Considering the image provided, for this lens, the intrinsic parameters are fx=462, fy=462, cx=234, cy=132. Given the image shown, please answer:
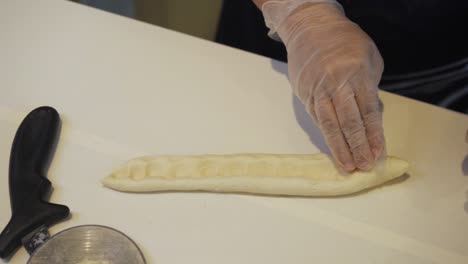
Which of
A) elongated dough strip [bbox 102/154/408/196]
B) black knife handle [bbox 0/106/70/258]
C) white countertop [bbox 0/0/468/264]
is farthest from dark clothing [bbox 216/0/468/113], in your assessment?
black knife handle [bbox 0/106/70/258]

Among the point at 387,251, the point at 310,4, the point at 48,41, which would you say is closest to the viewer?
the point at 387,251

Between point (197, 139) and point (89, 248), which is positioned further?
point (197, 139)

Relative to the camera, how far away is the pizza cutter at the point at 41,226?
2.38ft

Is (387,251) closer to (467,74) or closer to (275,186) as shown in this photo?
(275,186)

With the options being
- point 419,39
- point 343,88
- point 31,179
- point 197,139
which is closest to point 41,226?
point 31,179

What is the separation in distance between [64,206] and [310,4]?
603mm

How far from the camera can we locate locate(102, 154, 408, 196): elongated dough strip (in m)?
0.84

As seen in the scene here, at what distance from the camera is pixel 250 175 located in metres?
0.85

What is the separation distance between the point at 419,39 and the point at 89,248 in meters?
0.91

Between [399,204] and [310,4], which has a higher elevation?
[310,4]

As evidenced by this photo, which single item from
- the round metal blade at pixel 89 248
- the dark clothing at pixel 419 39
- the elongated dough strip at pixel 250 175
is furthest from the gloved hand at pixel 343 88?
the round metal blade at pixel 89 248

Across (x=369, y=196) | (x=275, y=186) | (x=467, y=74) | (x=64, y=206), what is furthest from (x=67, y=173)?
(x=467, y=74)

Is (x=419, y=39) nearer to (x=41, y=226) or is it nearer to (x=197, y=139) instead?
(x=197, y=139)

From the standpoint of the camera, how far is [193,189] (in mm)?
856
